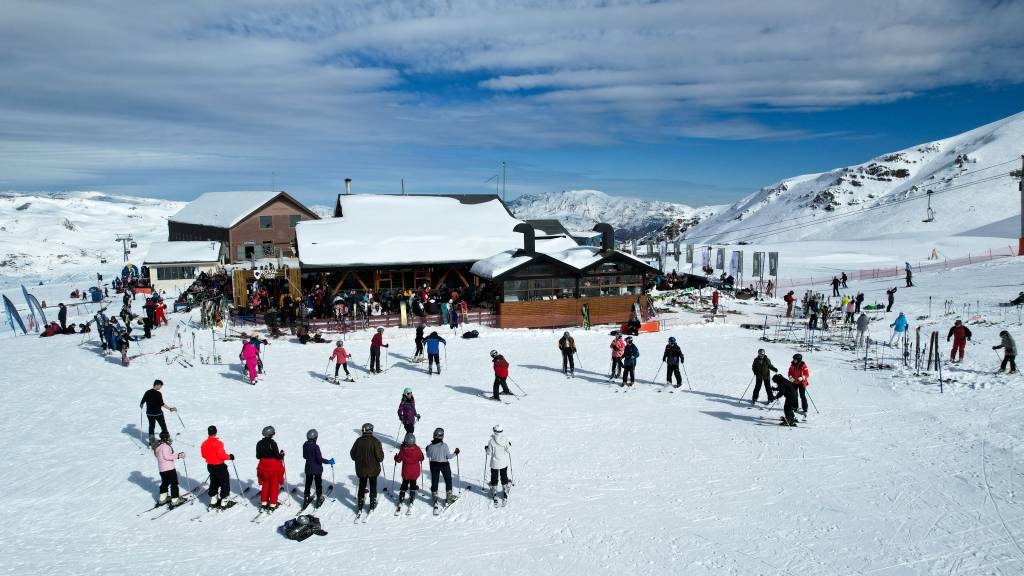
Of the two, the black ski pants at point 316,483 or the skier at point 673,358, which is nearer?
the black ski pants at point 316,483

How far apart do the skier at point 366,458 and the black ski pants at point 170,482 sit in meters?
2.76

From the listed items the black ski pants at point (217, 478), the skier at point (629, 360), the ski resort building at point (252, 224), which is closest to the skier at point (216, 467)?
the black ski pants at point (217, 478)

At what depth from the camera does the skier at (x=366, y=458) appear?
28.3 feet

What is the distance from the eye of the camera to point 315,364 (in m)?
18.0

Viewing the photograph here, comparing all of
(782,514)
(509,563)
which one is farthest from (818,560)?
(509,563)

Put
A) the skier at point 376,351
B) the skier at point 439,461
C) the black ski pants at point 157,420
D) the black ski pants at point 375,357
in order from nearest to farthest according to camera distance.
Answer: the skier at point 439,461, the black ski pants at point 157,420, the skier at point 376,351, the black ski pants at point 375,357

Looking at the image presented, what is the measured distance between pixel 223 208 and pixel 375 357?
44.4 metres

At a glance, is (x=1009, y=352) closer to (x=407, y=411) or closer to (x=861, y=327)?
(x=861, y=327)

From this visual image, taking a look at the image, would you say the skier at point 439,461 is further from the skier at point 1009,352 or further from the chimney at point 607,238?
the chimney at point 607,238

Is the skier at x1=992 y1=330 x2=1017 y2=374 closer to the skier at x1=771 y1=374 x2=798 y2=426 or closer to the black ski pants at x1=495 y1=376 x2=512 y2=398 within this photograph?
the skier at x1=771 y1=374 x2=798 y2=426

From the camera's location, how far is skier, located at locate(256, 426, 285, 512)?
8.62 meters

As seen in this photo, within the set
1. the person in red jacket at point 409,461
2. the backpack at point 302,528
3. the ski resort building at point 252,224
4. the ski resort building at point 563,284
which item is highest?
the ski resort building at point 252,224

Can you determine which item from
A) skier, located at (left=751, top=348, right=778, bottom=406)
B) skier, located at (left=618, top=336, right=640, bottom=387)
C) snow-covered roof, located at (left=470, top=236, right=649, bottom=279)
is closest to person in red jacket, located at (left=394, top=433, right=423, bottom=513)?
skier, located at (left=618, top=336, right=640, bottom=387)

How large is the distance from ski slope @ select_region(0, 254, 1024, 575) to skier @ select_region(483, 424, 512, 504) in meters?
Result: 0.30
